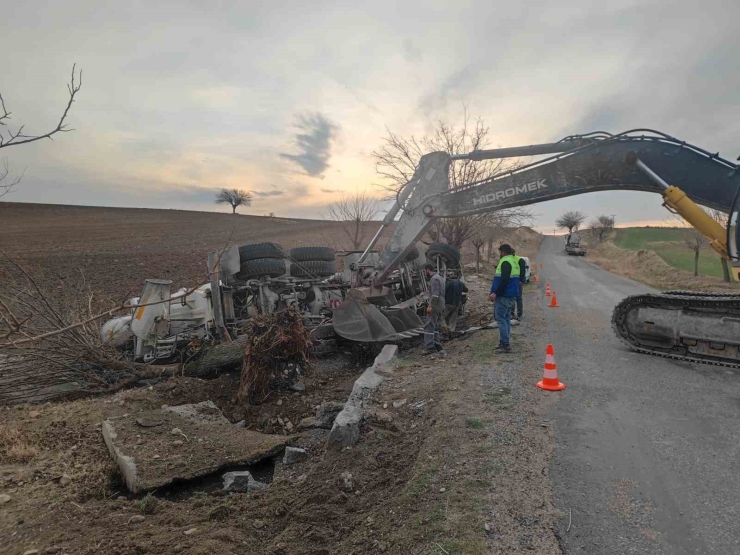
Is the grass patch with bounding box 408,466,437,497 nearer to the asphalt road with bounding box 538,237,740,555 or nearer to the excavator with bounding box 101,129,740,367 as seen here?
the asphalt road with bounding box 538,237,740,555

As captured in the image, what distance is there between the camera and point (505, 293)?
294 inches

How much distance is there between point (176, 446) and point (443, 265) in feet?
24.6

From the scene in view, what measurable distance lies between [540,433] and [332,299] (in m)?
5.90

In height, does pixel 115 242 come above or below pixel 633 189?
below

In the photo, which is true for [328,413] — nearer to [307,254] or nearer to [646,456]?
[646,456]

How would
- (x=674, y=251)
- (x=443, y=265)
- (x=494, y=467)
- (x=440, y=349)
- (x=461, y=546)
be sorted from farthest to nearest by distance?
1. (x=674, y=251)
2. (x=443, y=265)
3. (x=440, y=349)
4. (x=494, y=467)
5. (x=461, y=546)

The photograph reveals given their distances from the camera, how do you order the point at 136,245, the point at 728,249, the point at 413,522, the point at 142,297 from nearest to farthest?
the point at 413,522, the point at 728,249, the point at 142,297, the point at 136,245

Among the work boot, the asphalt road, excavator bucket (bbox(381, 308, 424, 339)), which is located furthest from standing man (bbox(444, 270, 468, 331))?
the asphalt road

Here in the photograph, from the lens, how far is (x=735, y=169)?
621 cm

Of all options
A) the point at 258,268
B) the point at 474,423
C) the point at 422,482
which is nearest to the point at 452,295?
the point at 258,268

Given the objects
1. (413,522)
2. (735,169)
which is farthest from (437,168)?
(413,522)

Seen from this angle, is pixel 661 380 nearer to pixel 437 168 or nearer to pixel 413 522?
pixel 413 522

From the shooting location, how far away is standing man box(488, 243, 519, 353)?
732 centimetres

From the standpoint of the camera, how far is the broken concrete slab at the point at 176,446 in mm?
4121
